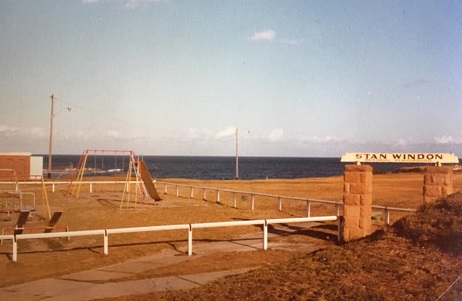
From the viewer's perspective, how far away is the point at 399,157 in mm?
11625

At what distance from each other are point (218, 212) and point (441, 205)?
35.9ft

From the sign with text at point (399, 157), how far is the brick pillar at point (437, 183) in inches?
8.2

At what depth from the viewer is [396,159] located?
38.0 ft

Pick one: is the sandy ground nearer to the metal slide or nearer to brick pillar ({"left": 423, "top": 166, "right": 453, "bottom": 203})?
the metal slide

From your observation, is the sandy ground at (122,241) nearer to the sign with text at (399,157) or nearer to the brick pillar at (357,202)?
the brick pillar at (357,202)

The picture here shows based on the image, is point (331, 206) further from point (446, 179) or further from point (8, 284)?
point (8, 284)

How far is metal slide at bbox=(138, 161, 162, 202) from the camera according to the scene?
23.0 m

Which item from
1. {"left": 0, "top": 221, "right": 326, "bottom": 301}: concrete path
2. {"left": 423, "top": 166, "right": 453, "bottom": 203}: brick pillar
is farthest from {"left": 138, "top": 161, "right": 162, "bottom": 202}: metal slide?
{"left": 423, "top": 166, "right": 453, "bottom": 203}: brick pillar

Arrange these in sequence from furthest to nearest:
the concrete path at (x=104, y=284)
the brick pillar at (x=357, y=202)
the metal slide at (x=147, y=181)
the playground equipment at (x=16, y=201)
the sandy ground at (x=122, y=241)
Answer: the metal slide at (x=147, y=181) → the playground equipment at (x=16, y=201) → the brick pillar at (x=357, y=202) → the sandy ground at (x=122, y=241) → the concrete path at (x=104, y=284)

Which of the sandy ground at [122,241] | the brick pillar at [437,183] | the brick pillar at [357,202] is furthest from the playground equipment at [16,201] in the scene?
the brick pillar at [437,183]

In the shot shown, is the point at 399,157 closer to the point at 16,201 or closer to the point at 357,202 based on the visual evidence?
the point at 357,202

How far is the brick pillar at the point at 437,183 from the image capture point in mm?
11211

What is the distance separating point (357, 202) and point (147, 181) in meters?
14.2

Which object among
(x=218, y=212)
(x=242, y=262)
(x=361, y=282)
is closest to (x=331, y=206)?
(x=218, y=212)
